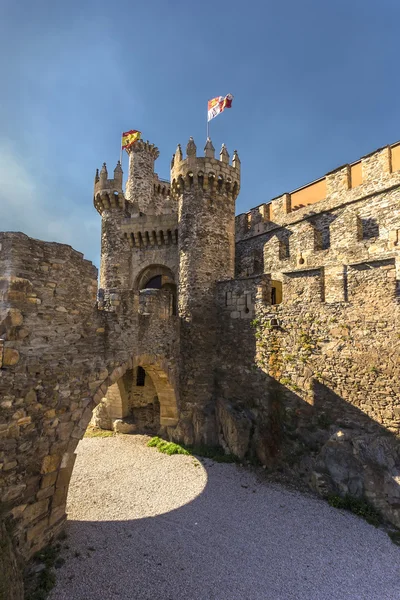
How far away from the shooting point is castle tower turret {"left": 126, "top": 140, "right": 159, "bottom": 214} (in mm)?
20380

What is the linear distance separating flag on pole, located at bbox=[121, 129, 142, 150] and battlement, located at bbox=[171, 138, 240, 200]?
913cm

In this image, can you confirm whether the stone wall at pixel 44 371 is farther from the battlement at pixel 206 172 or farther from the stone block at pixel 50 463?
the battlement at pixel 206 172

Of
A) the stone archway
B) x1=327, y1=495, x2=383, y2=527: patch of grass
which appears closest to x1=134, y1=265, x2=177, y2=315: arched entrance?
the stone archway

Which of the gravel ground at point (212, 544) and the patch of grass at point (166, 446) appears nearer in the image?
the gravel ground at point (212, 544)

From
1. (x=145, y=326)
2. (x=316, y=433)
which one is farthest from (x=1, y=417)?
(x=316, y=433)

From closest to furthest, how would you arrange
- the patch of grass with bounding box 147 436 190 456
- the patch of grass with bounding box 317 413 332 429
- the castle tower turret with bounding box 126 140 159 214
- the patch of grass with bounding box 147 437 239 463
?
the patch of grass with bounding box 317 413 332 429 < the patch of grass with bounding box 147 437 239 463 < the patch of grass with bounding box 147 436 190 456 < the castle tower turret with bounding box 126 140 159 214

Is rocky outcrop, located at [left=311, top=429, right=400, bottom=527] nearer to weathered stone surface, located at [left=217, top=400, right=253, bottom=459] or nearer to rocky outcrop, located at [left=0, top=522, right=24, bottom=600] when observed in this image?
weathered stone surface, located at [left=217, top=400, right=253, bottom=459]

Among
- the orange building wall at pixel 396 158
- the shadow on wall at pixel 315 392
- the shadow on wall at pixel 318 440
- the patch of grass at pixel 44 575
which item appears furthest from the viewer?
the orange building wall at pixel 396 158

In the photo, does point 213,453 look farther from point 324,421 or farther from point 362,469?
point 362,469

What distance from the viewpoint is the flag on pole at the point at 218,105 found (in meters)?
14.1

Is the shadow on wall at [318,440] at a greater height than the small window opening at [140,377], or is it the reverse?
the small window opening at [140,377]

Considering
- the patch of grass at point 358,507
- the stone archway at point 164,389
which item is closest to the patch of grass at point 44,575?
the stone archway at point 164,389

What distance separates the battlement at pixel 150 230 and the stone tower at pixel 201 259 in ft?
6.97

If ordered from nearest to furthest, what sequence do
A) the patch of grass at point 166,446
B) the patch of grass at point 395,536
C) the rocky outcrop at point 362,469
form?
the patch of grass at point 395,536
the rocky outcrop at point 362,469
the patch of grass at point 166,446
